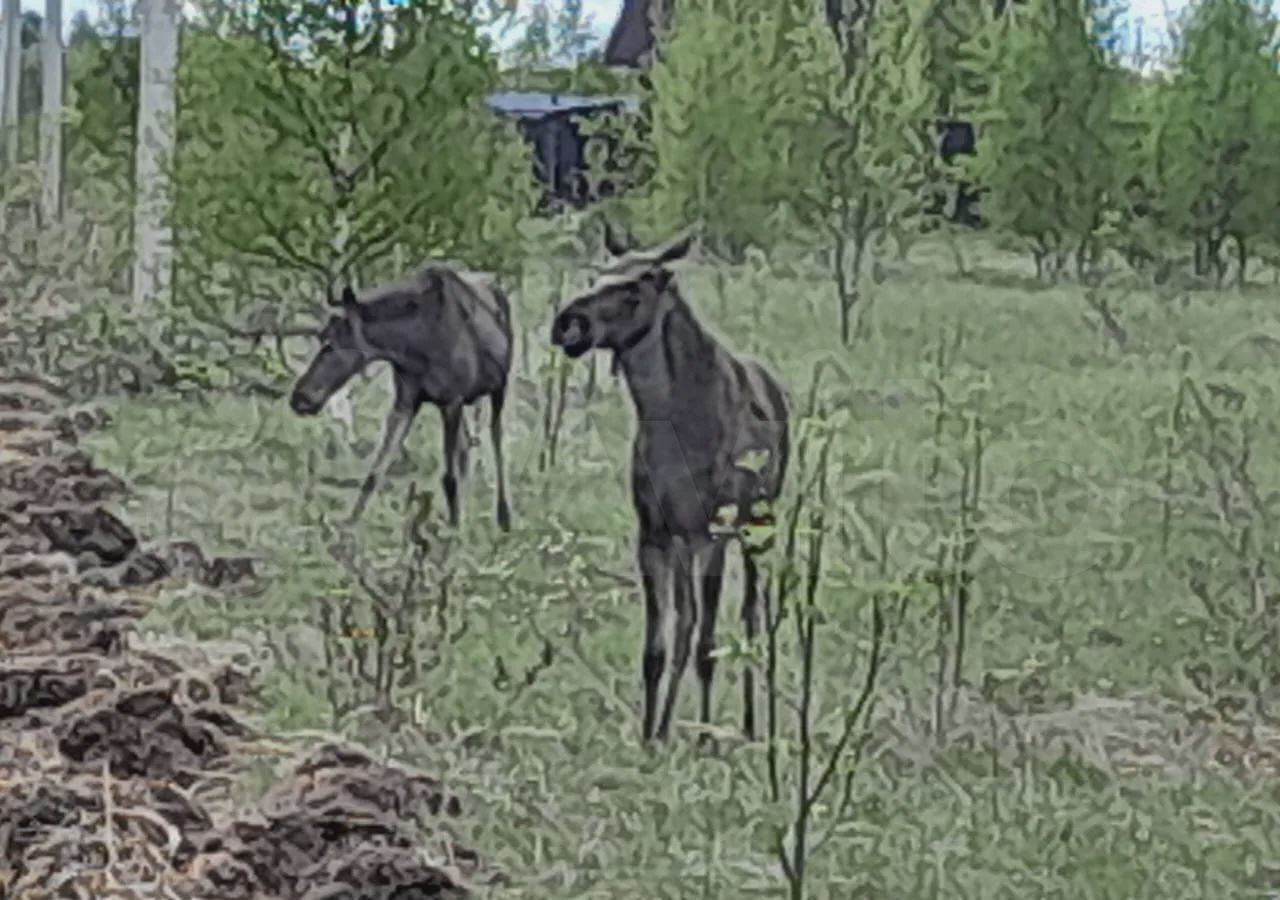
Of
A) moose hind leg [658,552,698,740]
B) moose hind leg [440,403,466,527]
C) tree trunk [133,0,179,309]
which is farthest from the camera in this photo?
tree trunk [133,0,179,309]

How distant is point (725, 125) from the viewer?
2.27m

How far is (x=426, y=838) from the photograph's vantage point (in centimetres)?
206

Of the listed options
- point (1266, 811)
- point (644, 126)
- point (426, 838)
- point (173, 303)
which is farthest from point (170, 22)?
point (1266, 811)

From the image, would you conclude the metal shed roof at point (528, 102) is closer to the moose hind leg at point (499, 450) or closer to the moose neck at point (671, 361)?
the moose hind leg at point (499, 450)

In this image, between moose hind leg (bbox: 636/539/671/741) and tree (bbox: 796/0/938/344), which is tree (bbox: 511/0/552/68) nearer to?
tree (bbox: 796/0/938/344)

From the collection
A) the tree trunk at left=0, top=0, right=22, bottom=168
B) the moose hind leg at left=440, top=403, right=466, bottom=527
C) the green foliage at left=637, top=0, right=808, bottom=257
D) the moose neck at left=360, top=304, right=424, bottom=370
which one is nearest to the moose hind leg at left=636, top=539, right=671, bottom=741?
the green foliage at left=637, top=0, right=808, bottom=257

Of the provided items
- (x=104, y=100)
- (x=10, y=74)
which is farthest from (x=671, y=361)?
(x=10, y=74)

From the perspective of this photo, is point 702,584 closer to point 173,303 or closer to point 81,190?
point 173,303

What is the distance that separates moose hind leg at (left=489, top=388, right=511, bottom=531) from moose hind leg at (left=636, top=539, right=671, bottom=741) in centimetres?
32

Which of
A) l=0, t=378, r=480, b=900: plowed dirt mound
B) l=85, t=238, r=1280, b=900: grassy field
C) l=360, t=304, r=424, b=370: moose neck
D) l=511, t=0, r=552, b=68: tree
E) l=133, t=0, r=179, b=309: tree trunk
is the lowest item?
l=0, t=378, r=480, b=900: plowed dirt mound

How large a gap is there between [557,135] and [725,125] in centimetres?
24

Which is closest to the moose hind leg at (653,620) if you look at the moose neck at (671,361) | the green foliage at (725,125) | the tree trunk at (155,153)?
the moose neck at (671,361)

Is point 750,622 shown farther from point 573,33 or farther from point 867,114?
point 573,33

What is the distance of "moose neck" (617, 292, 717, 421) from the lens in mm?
2074
